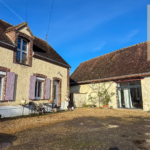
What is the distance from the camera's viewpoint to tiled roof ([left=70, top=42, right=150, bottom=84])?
11406 mm

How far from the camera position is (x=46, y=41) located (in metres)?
13.7

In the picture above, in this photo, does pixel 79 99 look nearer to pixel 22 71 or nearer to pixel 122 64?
pixel 122 64

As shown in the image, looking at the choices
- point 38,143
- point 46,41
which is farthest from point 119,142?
point 46,41

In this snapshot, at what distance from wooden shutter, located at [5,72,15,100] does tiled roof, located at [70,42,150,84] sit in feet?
27.3

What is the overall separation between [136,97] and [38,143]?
11603 mm

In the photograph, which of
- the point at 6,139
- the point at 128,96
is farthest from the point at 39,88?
the point at 128,96

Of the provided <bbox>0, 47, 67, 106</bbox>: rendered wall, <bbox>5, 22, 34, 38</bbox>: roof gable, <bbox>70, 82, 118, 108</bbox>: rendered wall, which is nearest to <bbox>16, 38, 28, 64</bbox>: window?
<bbox>0, 47, 67, 106</bbox>: rendered wall

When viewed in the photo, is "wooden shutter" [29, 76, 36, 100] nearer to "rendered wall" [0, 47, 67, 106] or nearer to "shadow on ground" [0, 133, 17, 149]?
"rendered wall" [0, 47, 67, 106]

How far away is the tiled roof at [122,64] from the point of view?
11.4 m

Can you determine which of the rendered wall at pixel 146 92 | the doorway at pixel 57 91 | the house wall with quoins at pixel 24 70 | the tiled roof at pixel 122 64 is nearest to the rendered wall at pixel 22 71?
the house wall with quoins at pixel 24 70

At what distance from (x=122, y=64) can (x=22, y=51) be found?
9450 mm

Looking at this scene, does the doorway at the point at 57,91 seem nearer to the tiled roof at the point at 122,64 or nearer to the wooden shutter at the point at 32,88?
the wooden shutter at the point at 32,88

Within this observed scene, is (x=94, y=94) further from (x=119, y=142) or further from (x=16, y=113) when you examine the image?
(x=119, y=142)

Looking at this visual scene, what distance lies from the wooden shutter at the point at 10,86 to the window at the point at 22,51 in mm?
1264
